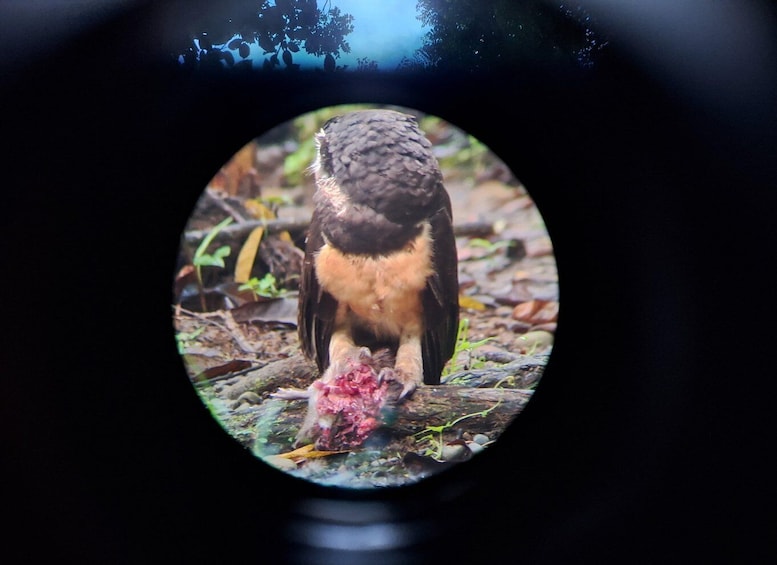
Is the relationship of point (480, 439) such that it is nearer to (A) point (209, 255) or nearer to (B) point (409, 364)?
(B) point (409, 364)

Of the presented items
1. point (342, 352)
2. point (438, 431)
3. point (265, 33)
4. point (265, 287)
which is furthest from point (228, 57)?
point (438, 431)

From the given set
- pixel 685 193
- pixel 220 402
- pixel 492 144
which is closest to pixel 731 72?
pixel 685 193

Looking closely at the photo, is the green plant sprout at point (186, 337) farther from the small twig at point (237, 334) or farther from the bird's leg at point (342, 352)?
the bird's leg at point (342, 352)

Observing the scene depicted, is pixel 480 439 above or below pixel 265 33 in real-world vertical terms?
below

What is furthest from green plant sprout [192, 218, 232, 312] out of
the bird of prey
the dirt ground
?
the bird of prey

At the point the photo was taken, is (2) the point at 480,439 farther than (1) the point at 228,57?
Yes

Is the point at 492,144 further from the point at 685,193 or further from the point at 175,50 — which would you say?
the point at 175,50
